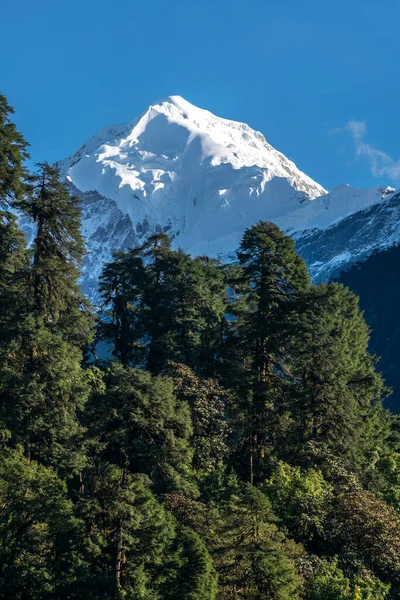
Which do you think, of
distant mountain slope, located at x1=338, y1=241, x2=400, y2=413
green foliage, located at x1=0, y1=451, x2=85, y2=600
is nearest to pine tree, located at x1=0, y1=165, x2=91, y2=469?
green foliage, located at x1=0, y1=451, x2=85, y2=600

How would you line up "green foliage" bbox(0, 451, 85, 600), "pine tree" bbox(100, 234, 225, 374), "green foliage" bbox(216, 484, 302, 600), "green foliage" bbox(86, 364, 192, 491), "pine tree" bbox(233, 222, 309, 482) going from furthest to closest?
"pine tree" bbox(100, 234, 225, 374) → "pine tree" bbox(233, 222, 309, 482) → "green foliage" bbox(86, 364, 192, 491) → "green foliage" bbox(216, 484, 302, 600) → "green foliage" bbox(0, 451, 85, 600)

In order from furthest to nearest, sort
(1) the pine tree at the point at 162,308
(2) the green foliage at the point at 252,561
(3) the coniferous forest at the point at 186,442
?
(1) the pine tree at the point at 162,308 < (2) the green foliage at the point at 252,561 < (3) the coniferous forest at the point at 186,442

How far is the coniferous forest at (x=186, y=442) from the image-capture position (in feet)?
61.8

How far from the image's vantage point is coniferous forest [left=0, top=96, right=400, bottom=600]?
18.8 meters

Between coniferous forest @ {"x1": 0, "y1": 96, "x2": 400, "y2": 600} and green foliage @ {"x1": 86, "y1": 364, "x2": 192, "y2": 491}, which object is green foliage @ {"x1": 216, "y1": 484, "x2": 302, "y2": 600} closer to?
coniferous forest @ {"x1": 0, "y1": 96, "x2": 400, "y2": 600}

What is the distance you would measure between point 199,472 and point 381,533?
7.89 metres

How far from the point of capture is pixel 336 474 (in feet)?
94.4

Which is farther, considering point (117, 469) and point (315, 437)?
point (315, 437)

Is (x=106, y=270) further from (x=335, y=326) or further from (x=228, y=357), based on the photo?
(x=335, y=326)

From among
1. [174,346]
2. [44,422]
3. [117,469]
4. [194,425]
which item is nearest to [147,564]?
[117,469]

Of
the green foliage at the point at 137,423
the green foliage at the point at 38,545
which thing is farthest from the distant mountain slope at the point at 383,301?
the green foliage at the point at 38,545

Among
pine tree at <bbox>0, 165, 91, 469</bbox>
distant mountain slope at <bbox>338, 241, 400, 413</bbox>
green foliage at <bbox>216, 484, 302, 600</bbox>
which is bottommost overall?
green foliage at <bbox>216, 484, 302, 600</bbox>

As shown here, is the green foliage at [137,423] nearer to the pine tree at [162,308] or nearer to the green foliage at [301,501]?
the green foliage at [301,501]

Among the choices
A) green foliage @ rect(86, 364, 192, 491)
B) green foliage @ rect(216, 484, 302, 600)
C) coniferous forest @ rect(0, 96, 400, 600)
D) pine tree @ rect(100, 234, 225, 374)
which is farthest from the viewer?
pine tree @ rect(100, 234, 225, 374)
